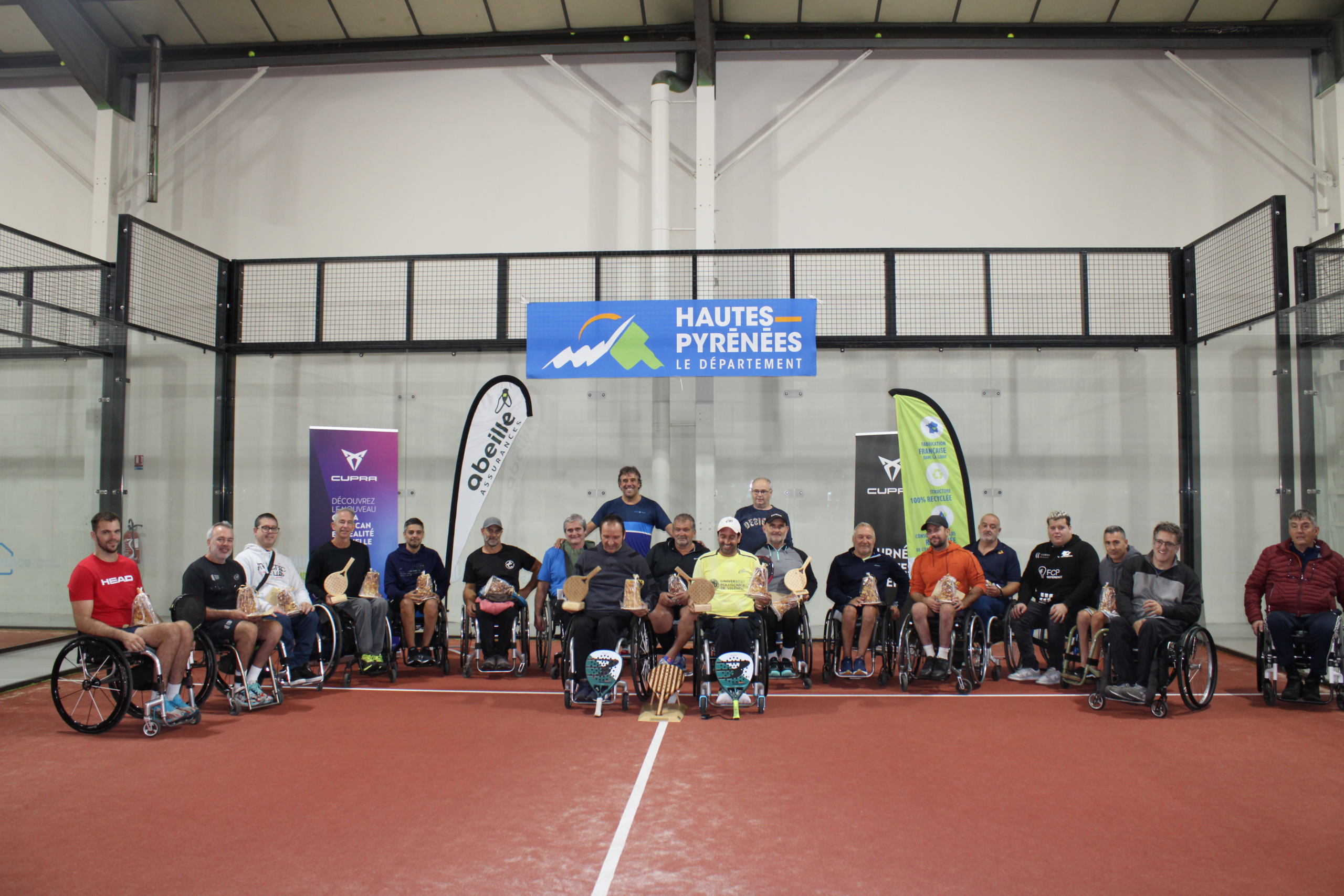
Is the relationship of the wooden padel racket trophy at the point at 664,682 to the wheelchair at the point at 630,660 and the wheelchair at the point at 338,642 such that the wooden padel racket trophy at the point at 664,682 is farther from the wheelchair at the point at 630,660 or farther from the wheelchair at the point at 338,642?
the wheelchair at the point at 338,642

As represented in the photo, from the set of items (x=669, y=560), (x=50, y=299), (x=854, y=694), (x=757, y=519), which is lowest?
(x=854, y=694)

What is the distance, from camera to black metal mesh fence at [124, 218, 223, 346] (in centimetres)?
717

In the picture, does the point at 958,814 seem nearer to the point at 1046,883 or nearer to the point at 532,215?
the point at 1046,883

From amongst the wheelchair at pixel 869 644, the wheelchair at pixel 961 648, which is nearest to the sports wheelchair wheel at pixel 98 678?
the wheelchair at pixel 869 644

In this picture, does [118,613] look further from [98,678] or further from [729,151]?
[729,151]

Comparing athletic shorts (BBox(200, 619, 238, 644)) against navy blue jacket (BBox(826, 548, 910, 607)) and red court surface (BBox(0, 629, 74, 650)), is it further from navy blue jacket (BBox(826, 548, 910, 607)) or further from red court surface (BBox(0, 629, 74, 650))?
navy blue jacket (BBox(826, 548, 910, 607))

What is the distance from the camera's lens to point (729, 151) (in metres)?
9.05

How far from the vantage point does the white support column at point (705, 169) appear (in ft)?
27.9

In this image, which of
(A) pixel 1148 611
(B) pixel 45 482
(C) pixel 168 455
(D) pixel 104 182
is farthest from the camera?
(D) pixel 104 182

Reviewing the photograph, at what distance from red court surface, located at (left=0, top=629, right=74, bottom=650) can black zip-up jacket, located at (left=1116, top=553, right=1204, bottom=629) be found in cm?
790

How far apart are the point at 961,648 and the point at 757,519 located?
177 cm

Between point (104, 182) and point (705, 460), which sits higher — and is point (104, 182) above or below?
above

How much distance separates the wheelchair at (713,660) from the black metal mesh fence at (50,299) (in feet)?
17.5

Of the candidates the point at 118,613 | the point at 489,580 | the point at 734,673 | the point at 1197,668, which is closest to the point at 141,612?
the point at 118,613
